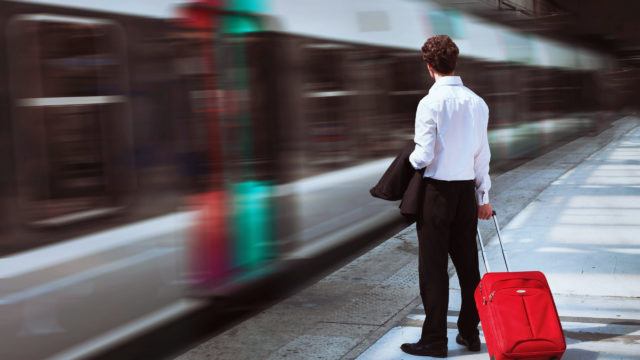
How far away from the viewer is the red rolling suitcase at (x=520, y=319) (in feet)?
Result: 12.3

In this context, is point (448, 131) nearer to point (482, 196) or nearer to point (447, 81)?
point (447, 81)

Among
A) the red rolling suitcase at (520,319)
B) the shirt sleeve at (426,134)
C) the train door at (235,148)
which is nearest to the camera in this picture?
the red rolling suitcase at (520,319)

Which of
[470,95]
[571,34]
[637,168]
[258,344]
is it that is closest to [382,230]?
[258,344]

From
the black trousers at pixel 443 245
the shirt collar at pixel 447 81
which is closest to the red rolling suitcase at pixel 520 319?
the black trousers at pixel 443 245

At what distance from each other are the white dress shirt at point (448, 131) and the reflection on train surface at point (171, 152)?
62.5 inches

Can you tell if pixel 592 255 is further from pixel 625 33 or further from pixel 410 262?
pixel 625 33

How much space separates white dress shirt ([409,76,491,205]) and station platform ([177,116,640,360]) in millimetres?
993

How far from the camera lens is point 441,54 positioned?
4.04 meters

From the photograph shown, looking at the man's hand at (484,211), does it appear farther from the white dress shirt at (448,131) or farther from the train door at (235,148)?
the train door at (235,148)

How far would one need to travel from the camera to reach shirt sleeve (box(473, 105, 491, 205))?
4137 millimetres

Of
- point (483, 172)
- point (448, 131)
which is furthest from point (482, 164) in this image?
point (448, 131)

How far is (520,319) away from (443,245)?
1.84 ft

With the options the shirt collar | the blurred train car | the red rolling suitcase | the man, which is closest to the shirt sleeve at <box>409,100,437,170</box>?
the man

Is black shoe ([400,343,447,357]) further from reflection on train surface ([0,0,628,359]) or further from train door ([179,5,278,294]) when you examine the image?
train door ([179,5,278,294])
